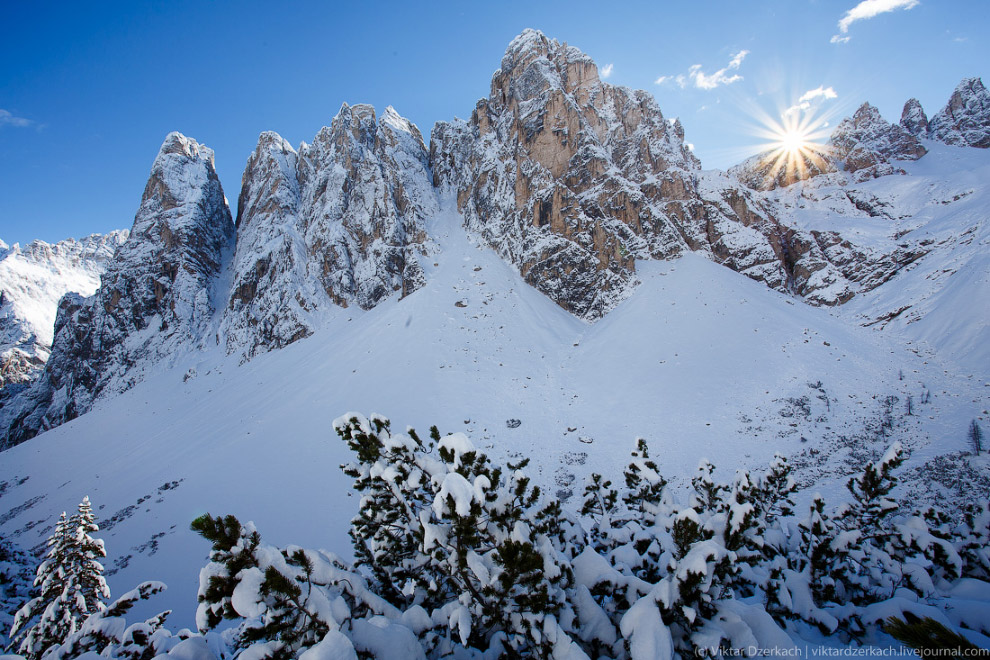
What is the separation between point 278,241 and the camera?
46.7 meters

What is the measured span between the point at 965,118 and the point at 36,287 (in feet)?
659

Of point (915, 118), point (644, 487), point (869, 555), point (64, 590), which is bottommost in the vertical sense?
point (869, 555)

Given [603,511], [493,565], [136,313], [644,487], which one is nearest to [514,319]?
[603,511]

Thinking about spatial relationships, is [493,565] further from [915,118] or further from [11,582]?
[915,118]

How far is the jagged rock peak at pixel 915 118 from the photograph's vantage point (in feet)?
214

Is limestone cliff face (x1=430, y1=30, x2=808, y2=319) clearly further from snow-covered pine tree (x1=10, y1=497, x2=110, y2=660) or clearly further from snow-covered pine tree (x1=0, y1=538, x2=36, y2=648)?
snow-covered pine tree (x1=0, y1=538, x2=36, y2=648)

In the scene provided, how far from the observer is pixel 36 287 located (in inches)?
3270

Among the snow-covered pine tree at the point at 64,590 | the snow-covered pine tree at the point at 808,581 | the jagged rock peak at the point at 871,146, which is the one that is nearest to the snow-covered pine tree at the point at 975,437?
the snow-covered pine tree at the point at 808,581

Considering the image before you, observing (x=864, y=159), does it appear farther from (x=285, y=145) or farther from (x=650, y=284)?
(x=285, y=145)

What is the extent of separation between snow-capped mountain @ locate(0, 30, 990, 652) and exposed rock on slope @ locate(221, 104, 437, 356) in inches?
16.6

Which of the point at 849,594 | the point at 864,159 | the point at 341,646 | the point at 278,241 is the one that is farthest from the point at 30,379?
the point at 864,159

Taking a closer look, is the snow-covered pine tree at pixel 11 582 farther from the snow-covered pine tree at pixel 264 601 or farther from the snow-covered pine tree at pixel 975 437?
the snow-covered pine tree at pixel 975 437

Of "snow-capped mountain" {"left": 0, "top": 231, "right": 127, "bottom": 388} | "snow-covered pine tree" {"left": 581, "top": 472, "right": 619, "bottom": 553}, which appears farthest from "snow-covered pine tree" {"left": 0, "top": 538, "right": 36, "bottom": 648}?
"snow-capped mountain" {"left": 0, "top": 231, "right": 127, "bottom": 388}

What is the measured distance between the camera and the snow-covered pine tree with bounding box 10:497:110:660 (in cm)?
636
